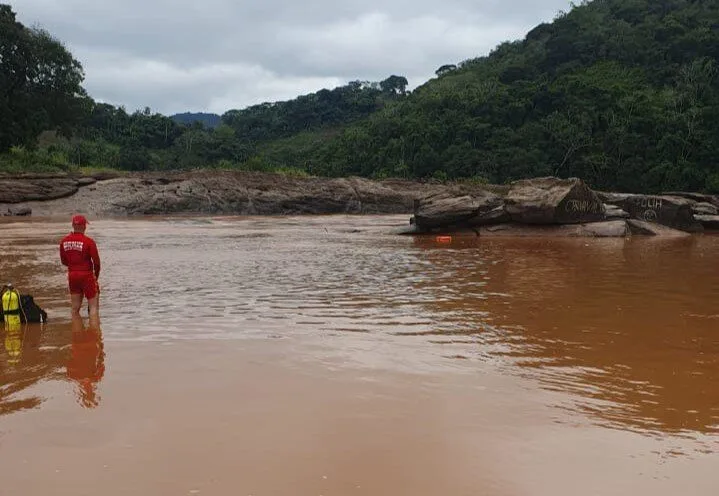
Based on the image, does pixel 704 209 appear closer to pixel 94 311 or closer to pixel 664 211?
pixel 664 211

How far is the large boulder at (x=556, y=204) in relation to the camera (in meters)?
21.3

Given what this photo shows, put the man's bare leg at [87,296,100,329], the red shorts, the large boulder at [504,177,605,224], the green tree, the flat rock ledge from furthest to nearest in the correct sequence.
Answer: the green tree
the flat rock ledge
the large boulder at [504,177,605,224]
the red shorts
the man's bare leg at [87,296,100,329]

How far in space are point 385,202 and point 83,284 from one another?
3337 centimetres

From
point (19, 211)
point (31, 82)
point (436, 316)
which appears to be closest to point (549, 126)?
point (31, 82)

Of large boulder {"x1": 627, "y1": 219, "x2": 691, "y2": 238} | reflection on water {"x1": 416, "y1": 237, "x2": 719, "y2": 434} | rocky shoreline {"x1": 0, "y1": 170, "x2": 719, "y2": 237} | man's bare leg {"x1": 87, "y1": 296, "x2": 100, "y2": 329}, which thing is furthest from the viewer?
large boulder {"x1": 627, "y1": 219, "x2": 691, "y2": 238}

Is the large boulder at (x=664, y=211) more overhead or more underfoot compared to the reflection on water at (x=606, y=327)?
more overhead

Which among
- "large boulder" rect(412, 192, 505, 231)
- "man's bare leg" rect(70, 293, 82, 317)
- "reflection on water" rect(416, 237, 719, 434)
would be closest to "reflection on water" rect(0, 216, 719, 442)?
"reflection on water" rect(416, 237, 719, 434)

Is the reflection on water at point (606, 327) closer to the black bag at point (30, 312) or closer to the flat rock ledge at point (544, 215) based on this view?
the black bag at point (30, 312)

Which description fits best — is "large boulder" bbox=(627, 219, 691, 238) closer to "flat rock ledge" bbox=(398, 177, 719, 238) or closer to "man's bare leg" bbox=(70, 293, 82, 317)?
"flat rock ledge" bbox=(398, 177, 719, 238)

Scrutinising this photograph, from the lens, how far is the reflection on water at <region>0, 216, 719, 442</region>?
5.01 m

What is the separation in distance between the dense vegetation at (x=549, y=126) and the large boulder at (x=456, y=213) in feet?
93.4

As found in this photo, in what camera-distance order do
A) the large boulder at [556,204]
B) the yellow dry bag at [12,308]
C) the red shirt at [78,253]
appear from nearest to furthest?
the yellow dry bag at [12,308]
the red shirt at [78,253]
the large boulder at [556,204]

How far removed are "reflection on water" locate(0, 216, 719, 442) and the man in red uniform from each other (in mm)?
315

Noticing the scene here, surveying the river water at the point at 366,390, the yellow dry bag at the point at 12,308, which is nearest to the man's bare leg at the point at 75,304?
the river water at the point at 366,390
